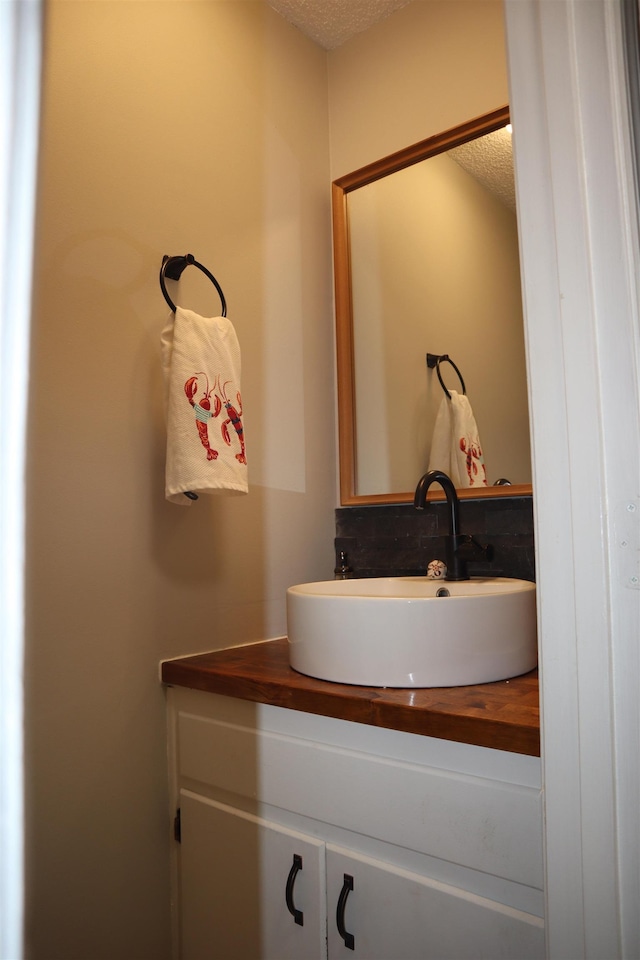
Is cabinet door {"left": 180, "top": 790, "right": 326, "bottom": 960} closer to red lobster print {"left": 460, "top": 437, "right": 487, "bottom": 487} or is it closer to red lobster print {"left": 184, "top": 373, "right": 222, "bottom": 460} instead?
red lobster print {"left": 184, "top": 373, "right": 222, "bottom": 460}

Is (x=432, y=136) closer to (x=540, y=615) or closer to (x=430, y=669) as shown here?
Result: (x=430, y=669)

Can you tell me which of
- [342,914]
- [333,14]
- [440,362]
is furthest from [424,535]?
[333,14]

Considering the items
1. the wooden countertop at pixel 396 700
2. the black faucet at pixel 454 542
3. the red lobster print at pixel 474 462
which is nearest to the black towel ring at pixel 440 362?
the red lobster print at pixel 474 462

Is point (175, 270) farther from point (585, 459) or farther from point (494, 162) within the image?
point (585, 459)

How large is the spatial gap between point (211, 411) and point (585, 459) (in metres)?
0.83

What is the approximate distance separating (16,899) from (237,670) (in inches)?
40.1

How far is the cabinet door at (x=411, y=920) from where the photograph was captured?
870 millimetres

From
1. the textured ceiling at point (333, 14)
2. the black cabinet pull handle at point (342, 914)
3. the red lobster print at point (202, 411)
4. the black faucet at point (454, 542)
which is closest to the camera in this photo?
the black cabinet pull handle at point (342, 914)

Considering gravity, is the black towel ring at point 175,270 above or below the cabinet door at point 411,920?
above

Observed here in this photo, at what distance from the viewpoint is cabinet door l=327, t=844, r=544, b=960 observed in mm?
870

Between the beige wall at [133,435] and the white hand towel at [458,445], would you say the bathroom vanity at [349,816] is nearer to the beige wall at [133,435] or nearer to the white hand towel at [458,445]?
the beige wall at [133,435]

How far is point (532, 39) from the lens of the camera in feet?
2.19

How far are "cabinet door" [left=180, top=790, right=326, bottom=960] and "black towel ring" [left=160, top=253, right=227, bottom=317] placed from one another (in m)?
0.99

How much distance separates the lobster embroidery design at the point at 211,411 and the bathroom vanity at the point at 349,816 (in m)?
0.43
